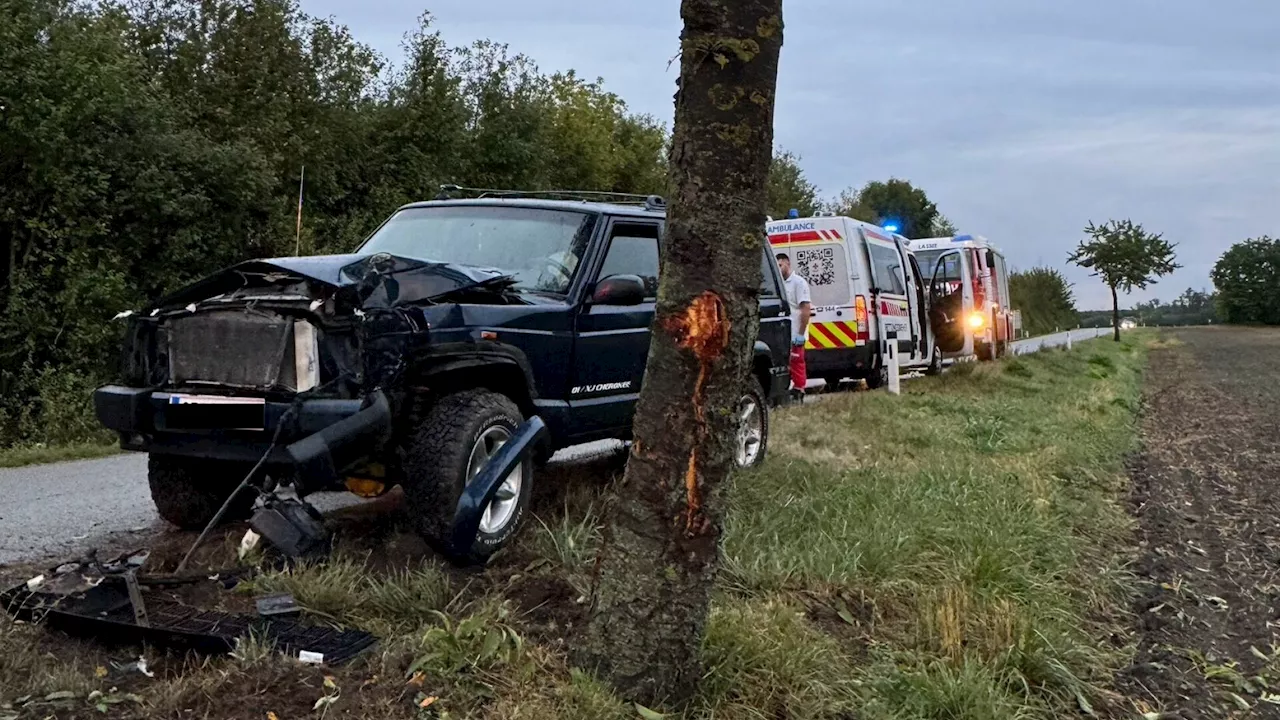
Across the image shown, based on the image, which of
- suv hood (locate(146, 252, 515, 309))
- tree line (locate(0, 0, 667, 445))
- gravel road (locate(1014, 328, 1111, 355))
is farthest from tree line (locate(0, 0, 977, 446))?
gravel road (locate(1014, 328, 1111, 355))

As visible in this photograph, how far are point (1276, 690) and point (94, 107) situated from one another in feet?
55.3

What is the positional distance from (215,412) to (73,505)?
2891mm

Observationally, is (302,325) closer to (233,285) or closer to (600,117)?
(233,285)

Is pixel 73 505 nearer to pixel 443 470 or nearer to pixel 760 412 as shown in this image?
Answer: pixel 443 470

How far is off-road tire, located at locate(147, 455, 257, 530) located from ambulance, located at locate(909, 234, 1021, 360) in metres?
14.9

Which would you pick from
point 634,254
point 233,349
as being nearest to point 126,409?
point 233,349

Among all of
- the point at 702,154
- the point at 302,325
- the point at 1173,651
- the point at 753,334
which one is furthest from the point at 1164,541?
the point at 302,325

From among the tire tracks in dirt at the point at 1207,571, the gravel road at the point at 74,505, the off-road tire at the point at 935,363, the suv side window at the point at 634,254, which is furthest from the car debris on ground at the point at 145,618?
the off-road tire at the point at 935,363

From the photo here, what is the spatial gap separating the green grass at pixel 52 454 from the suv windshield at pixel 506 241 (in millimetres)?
4846

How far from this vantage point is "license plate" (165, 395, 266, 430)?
181 inches

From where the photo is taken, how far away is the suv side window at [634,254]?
6297 mm

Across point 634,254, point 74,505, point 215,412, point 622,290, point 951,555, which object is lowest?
point 951,555

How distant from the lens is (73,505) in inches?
271

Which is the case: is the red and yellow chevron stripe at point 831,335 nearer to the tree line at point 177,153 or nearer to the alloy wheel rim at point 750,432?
the tree line at point 177,153
